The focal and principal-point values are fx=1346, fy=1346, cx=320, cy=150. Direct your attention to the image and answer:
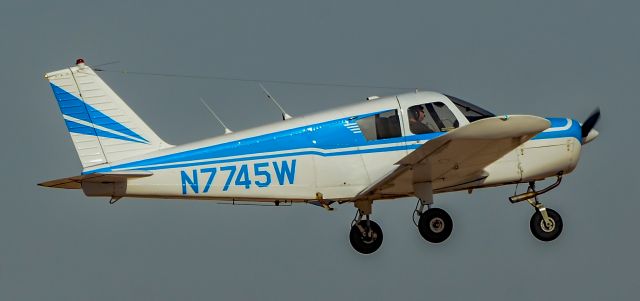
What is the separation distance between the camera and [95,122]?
20281 millimetres

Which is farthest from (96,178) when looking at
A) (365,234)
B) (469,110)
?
(469,110)

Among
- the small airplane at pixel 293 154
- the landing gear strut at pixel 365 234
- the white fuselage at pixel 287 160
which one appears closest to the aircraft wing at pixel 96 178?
the small airplane at pixel 293 154

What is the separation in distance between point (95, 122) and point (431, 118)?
16.6 feet

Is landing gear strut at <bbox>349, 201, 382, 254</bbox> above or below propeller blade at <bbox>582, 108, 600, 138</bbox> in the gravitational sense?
below

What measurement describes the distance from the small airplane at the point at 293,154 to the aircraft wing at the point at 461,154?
0.11 feet

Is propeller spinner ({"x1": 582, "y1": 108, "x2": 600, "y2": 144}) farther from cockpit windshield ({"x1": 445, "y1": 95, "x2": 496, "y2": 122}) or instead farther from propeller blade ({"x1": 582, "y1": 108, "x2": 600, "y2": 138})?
cockpit windshield ({"x1": 445, "y1": 95, "x2": 496, "y2": 122})

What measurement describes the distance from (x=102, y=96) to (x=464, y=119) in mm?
5499

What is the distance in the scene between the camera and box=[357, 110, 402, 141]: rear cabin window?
20.1 meters

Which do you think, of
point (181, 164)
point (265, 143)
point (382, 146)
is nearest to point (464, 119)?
point (382, 146)

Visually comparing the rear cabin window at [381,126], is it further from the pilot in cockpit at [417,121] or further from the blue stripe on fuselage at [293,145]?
the pilot in cockpit at [417,121]

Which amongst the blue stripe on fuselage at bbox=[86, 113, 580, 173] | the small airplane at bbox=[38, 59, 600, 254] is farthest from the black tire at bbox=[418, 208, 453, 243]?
the blue stripe on fuselage at bbox=[86, 113, 580, 173]

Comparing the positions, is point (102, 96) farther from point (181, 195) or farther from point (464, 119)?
point (464, 119)

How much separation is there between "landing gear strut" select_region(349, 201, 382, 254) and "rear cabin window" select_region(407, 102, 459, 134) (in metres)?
1.79

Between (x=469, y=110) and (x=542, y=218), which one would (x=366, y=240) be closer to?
(x=469, y=110)
